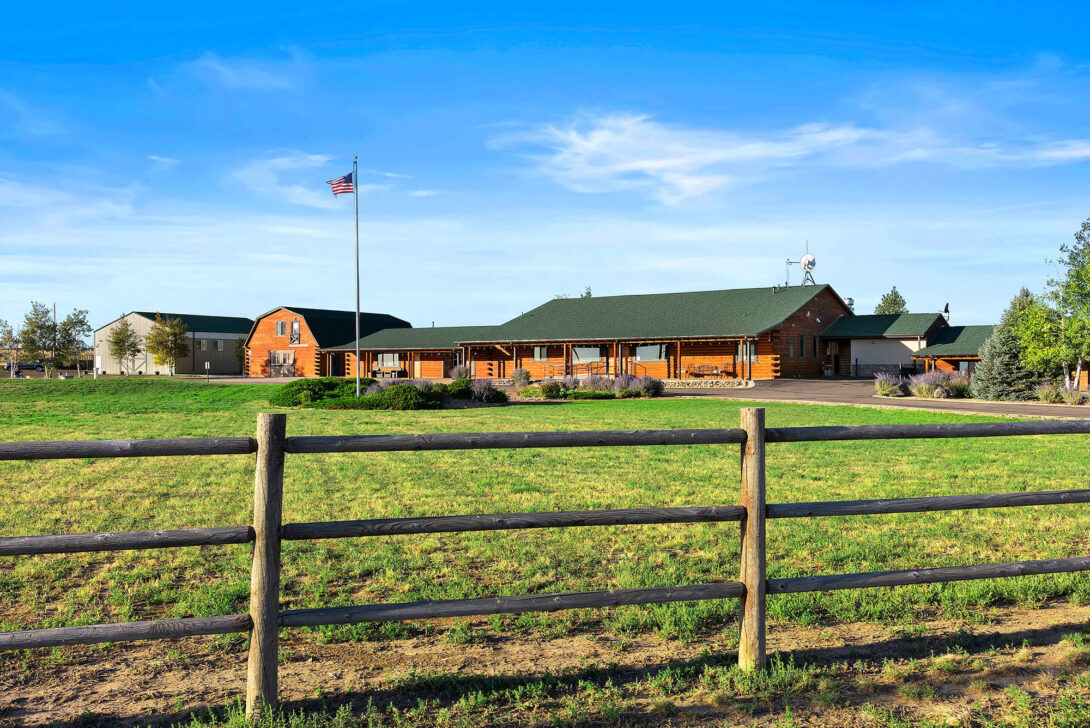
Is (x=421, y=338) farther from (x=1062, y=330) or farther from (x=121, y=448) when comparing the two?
(x=121, y=448)

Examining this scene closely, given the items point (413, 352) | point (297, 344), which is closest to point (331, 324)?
point (297, 344)

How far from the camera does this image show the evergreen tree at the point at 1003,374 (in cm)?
3312

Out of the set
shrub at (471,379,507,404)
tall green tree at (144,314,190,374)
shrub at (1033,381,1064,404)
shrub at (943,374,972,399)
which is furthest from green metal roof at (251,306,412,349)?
shrub at (1033,381,1064,404)

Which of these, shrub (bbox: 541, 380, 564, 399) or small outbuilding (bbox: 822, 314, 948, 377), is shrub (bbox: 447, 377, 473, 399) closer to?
shrub (bbox: 541, 380, 564, 399)

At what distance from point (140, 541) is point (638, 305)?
51.7 metres

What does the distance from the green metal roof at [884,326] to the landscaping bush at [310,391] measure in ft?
106

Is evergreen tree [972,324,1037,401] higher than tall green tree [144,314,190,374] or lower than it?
lower

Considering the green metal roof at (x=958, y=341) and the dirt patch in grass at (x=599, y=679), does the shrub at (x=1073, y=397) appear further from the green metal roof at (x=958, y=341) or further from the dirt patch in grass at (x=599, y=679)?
the dirt patch in grass at (x=599, y=679)

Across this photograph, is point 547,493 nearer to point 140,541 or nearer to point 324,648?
point 324,648

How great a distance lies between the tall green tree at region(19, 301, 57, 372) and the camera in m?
68.4

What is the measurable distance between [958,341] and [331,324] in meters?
46.7

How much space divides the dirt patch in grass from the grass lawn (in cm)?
29

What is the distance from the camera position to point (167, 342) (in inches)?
2751

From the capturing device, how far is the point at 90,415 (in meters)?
25.8
